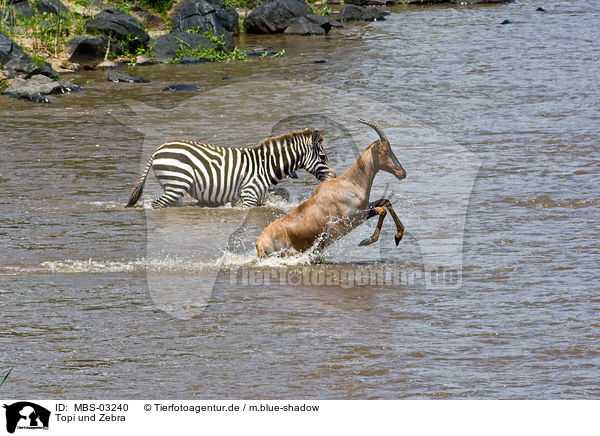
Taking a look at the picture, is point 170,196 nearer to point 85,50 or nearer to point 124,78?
point 124,78

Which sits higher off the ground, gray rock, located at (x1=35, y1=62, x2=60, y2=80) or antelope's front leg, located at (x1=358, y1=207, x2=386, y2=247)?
antelope's front leg, located at (x1=358, y1=207, x2=386, y2=247)

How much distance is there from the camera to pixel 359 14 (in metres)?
34.3

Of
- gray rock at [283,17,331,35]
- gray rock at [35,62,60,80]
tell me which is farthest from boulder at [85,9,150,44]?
gray rock at [283,17,331,35]

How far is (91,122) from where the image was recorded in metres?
18.3

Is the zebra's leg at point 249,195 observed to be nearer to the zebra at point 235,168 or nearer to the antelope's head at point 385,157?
the zebra at point 235,168

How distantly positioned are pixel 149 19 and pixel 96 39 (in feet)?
15.3

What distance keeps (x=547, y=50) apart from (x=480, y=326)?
19852 mm

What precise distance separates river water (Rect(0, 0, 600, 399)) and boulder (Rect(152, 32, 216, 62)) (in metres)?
4.23

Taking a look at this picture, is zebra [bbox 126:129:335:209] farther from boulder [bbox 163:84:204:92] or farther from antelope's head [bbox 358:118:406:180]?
boulder [bbox 163:84:204:92]

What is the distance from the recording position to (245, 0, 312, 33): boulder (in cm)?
3102

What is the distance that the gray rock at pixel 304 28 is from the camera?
3062 cm
